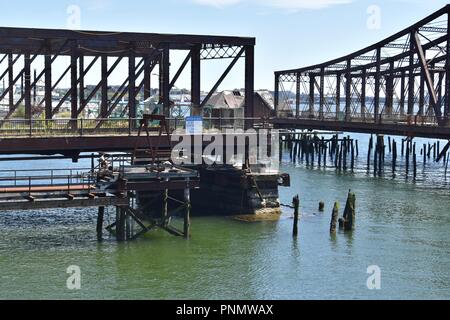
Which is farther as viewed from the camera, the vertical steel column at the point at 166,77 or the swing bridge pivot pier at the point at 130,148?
the vertical steel column at the point at 166,77

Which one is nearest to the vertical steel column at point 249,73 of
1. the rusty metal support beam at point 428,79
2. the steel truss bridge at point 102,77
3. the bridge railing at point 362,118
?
the steel truss bridge at point 102,77

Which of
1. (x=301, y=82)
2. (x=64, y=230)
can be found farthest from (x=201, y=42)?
(x=301, y=82)

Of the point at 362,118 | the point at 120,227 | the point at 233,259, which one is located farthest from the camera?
the point at 362,118

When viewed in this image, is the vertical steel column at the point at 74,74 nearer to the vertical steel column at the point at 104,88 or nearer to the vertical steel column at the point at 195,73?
the vertical steel column at the point at 104,88

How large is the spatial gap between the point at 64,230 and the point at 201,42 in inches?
563

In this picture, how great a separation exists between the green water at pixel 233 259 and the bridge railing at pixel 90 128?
5.30 meters

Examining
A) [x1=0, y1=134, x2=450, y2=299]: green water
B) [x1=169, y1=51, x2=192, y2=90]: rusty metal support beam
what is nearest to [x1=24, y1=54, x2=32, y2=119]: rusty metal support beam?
[x1=0, y1=134, x2=450, y2=299]: green water

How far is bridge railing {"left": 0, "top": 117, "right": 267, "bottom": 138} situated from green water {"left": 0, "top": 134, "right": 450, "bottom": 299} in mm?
5298

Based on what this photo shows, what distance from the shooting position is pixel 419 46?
7825cm

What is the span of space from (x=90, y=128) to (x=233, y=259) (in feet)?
45.9

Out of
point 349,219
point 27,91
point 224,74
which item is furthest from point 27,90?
point 349,219

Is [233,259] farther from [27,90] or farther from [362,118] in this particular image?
[362,118]

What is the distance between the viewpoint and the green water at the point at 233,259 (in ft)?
105

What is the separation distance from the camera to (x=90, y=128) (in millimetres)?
46594
